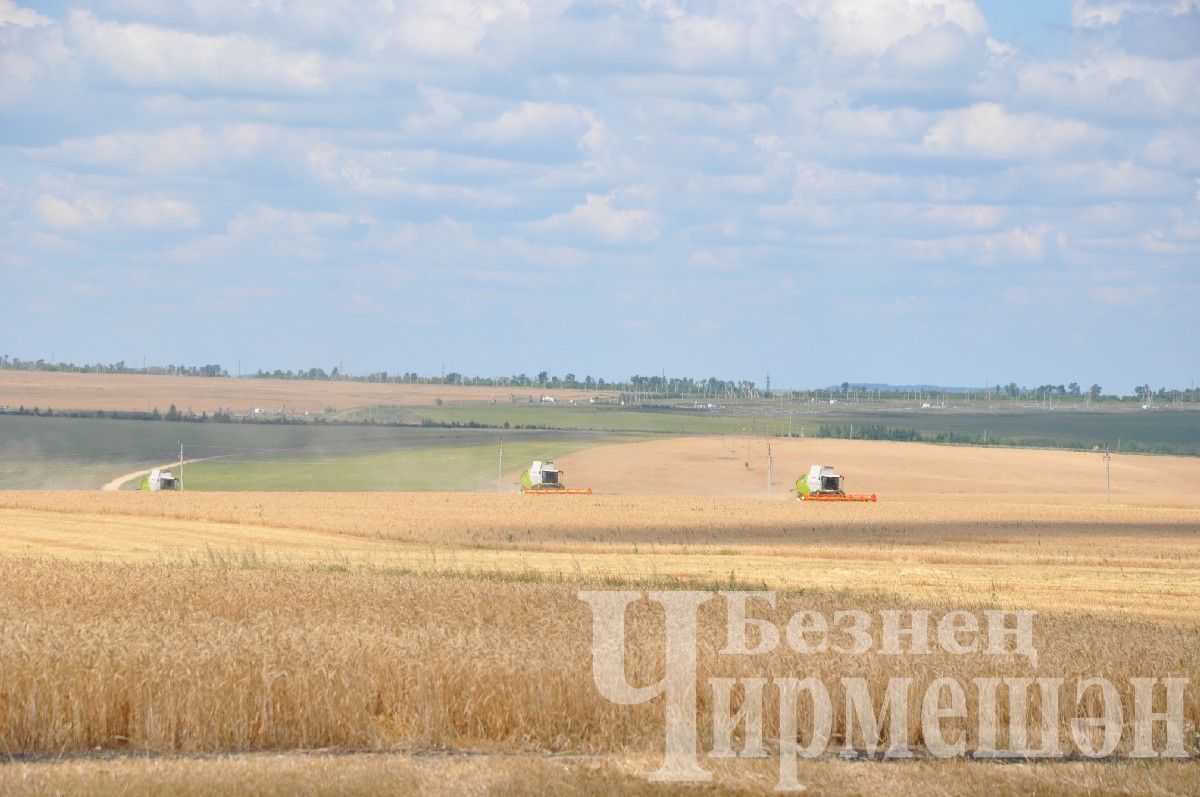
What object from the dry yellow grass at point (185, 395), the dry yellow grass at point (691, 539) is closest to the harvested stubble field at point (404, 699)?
the dry yellow grass at point (691, 539)

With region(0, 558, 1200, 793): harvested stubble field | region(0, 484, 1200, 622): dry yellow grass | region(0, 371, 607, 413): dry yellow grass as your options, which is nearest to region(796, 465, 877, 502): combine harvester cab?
region(0, 484, 1200, 622): dry yellow grass

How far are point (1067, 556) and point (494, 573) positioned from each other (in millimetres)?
17622

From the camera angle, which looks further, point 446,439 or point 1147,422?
point 1147,422

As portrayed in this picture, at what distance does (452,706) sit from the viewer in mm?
13656

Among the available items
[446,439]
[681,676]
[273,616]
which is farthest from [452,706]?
[446,439]

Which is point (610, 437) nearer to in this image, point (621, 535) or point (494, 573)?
point (621, 535)

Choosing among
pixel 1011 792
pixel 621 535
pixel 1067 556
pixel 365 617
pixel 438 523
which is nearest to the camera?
pixel 1011 792

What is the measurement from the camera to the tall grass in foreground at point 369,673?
1309cm

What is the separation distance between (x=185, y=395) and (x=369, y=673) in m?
166

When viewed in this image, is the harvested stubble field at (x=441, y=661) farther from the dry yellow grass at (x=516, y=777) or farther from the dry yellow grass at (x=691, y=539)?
the dry yellow grass at (x=691, y=539)

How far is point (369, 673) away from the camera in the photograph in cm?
1398

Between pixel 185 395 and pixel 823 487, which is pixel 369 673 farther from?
pixel 185 395

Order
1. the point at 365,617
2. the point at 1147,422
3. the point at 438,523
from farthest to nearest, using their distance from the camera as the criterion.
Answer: the point at 1147,422 → the point at 438,523 → the point at 365,617

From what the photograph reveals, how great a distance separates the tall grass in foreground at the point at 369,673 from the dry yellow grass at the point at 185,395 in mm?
146396
